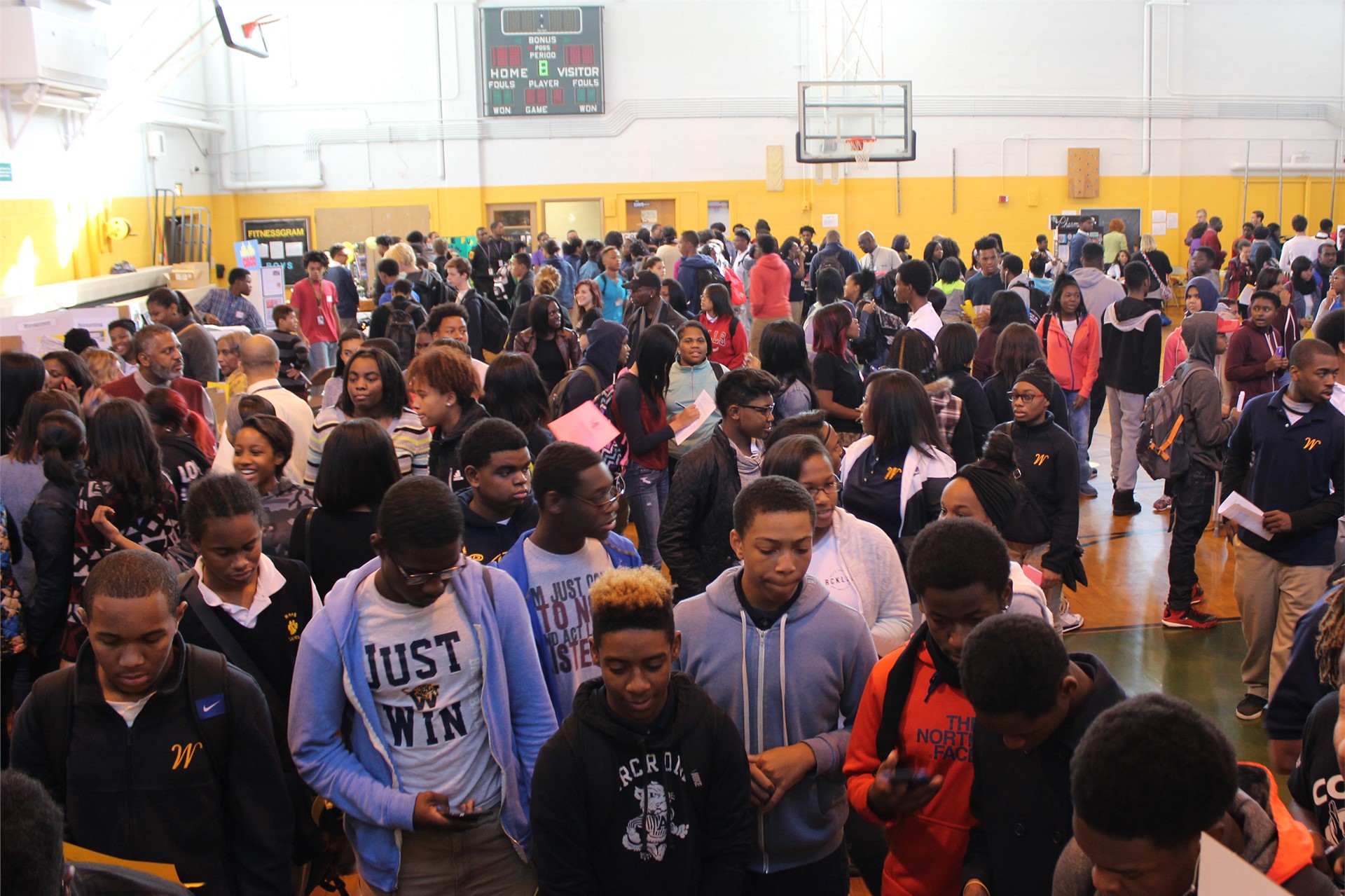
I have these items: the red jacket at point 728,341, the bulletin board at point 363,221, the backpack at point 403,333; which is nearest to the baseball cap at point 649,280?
the red jacket at point 728,341

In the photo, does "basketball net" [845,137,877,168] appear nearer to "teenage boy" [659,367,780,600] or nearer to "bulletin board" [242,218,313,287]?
"bulletin board" [242,218,313,287]

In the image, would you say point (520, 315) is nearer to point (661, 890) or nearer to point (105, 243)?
point (661, 890)

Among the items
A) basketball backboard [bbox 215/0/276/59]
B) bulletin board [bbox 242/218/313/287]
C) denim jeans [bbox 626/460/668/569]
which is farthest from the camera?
bulletin board [bbox 242/218/313/287]

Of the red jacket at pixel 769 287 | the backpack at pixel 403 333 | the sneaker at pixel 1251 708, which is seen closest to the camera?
the sneaker at pixel 1251 708

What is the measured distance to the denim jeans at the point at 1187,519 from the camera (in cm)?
541

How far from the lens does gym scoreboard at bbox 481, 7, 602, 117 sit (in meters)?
18.4

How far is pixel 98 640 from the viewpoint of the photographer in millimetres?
2148

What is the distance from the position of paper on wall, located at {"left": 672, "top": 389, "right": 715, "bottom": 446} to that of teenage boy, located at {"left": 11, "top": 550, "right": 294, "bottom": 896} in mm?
2951

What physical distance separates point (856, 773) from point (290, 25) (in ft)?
64.8

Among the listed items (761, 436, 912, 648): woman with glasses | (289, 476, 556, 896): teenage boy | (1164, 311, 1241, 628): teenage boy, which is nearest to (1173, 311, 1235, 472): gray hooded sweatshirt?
(1164, 311, 1241, 628): teenage boy

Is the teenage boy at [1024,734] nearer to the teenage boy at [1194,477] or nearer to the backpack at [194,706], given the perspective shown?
the backpack at [194,706]

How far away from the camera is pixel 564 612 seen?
2.73 meters

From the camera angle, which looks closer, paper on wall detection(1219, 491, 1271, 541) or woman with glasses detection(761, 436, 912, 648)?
woman with glasses detection(761, 436, 912, 648)

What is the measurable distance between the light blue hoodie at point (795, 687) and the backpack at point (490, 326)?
717 cm
